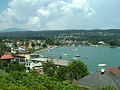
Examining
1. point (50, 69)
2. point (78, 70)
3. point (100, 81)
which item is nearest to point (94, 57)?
point (78, 70)

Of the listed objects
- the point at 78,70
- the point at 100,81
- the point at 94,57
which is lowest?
the point at 94,57

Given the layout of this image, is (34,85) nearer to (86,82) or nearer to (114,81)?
(86,82)

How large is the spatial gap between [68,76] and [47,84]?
7.64 m

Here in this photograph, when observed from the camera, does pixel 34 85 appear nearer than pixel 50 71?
Yes

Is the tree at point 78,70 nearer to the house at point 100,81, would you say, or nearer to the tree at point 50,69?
the tree at point 50,69

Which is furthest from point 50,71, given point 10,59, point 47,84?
point 10,59

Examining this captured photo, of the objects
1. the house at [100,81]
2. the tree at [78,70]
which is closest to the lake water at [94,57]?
the tree at [78,70]

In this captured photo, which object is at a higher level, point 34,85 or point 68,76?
point 34,85

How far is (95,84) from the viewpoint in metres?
9.98

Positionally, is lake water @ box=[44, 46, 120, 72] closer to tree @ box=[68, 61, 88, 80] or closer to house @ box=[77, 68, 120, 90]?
tree @ box=[68, 61, 88, 80]

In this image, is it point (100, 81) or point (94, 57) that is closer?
point (100, 81)

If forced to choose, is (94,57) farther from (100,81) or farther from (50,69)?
(100,81)

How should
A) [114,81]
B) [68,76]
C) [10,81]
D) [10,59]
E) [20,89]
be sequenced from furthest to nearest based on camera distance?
[10,59] < [68,76] < [114,81] < [10,81] < [20,89]

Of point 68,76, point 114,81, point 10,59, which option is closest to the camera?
point 114,81
